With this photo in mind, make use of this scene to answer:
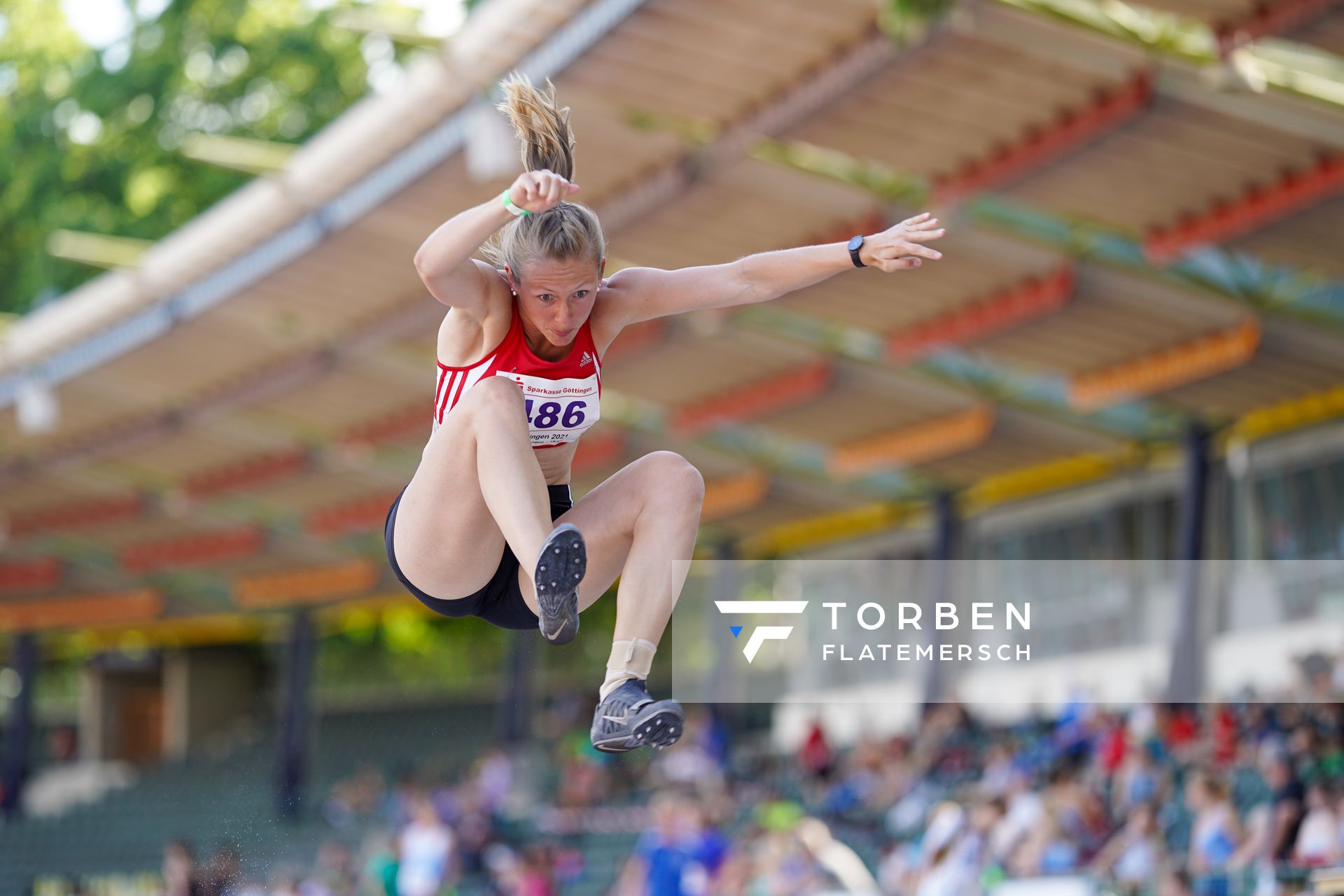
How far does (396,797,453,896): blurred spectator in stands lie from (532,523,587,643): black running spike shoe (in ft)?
36.9

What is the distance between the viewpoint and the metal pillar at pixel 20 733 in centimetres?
3012

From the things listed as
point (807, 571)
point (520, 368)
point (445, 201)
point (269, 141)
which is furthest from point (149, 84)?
point (520, 368)

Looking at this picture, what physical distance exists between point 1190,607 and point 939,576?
163 inches

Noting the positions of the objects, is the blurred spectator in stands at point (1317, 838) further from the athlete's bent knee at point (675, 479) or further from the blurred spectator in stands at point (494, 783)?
the blurred spectator in stands at point (494, 783)

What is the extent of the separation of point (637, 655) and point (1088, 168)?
839cm

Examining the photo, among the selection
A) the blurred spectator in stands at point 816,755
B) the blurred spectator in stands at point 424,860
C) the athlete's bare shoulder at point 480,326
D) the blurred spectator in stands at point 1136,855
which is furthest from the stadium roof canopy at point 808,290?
the athlete's bare shoulder at point 480,326

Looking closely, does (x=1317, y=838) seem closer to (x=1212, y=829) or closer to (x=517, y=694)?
(x=1212, y=829)

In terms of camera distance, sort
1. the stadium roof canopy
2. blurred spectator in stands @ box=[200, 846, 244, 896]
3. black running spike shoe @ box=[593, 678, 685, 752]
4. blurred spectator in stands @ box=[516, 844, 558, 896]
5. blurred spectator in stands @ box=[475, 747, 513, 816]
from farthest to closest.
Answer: blurred spectator in stands @ box=[475, 747, 513, 816] → blurred spectator in stands @ box=[516, 844, 558, 896] → the stadium roof canopy → blurred spectator in stands @ box=[200, 846, 244, 896] → black running spike shoe @ box=[593, 678, 685, 752]

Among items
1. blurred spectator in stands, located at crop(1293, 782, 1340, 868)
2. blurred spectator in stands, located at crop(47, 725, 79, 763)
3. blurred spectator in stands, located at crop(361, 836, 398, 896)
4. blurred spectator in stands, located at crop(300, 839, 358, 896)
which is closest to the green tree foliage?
blurred spectator in stands, located at crop(47, 725, 79, 763)

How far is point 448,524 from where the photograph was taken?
4484mm

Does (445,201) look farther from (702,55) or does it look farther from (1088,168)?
(1088,168)

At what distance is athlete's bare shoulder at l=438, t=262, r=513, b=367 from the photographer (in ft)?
14.0

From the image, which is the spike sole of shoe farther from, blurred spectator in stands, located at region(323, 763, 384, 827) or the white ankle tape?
blurred spectator in stands, located at region(323, 763, 384, 827)

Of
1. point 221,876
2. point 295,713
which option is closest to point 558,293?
point 221,876
